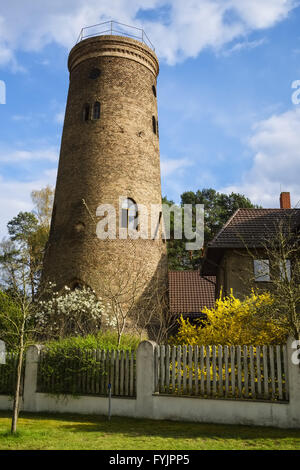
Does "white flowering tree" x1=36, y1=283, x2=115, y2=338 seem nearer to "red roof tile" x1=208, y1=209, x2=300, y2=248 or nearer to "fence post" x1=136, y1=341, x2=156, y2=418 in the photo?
"red roof tile" x1=208, y1=209, x2=300, y2=248

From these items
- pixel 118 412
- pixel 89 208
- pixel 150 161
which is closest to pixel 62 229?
pixel 89 208

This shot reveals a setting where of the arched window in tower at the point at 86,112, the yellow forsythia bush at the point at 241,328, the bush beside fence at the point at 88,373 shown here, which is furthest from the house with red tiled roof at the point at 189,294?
the bush beside fence at the point at 88,373

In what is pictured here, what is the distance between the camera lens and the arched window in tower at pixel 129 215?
2064 cm

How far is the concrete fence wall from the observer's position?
27.9 feet

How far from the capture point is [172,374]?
9773 mm

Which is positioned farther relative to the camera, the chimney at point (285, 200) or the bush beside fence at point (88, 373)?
the chimney at point (285, 200)

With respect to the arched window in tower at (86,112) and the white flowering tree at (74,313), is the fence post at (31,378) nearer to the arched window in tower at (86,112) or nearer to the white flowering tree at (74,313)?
the white flowering tree at (74,313)

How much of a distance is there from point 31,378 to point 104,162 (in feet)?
40.1

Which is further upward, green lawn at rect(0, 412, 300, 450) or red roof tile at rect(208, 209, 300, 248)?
red roof tile at rect(208, 209, 300, 248)

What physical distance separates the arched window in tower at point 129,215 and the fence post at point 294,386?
12982 mm

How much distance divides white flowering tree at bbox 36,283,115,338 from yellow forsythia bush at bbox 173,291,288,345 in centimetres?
619

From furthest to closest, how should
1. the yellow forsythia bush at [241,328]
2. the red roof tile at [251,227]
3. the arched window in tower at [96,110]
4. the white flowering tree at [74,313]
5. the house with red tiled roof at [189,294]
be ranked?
the house with red tiled roof at [189,294] → the arched window in tower at [96,110] → the white flowering tree at [74,313] → the red roof tile at [251,227] → the yellow forsythia bush at [241,328]

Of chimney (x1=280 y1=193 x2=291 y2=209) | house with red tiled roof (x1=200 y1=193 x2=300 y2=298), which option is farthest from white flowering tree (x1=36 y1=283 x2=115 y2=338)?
chimney (x1=280 y1=193 x2=291 y2=209)

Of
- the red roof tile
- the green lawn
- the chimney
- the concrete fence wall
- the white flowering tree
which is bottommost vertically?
the green lawn
